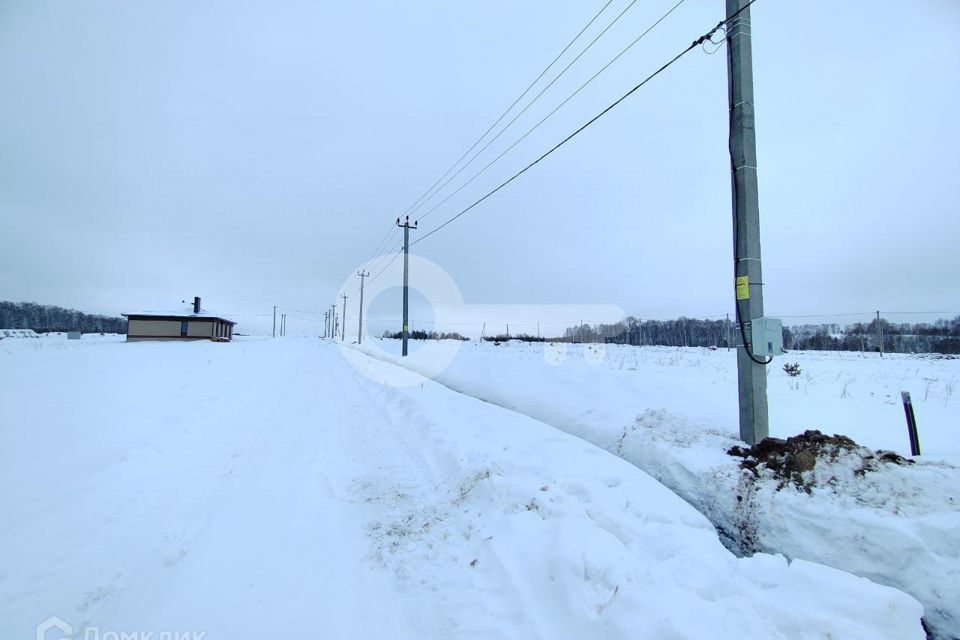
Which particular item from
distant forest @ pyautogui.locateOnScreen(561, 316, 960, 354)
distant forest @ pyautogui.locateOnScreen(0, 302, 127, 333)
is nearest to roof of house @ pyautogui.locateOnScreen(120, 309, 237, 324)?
distant forest @ pyautogui.locateOnScreen(561, 316, 960, 354)

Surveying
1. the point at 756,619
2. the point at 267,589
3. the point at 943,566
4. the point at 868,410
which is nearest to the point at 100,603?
the point at 267,589

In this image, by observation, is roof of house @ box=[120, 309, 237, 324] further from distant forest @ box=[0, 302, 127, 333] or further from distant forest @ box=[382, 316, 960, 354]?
distant forest @ box=[0, 302, 127, 333]

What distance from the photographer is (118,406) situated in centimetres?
829

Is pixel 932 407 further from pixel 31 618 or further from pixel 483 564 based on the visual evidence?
pixel 31 618

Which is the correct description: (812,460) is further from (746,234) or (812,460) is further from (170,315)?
(170,315)

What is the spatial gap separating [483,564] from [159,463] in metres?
4.77

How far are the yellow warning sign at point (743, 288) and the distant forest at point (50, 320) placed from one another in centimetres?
13039

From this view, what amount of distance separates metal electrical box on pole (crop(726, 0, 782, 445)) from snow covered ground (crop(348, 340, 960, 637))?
583 mm

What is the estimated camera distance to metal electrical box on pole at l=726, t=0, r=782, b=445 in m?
5.17

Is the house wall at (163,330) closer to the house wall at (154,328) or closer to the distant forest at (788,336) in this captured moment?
the house wall at (154,328)

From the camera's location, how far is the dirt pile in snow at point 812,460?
3.83m

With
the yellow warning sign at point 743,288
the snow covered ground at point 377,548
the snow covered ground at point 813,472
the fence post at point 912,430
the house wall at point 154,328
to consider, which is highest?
the house wall at point 154,328

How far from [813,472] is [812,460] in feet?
0.55

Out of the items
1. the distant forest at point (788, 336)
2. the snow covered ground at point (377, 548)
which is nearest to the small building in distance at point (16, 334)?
the distant forest at point (788, 336)
